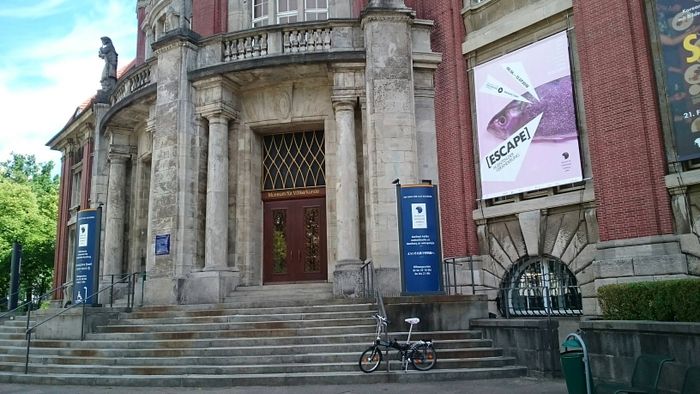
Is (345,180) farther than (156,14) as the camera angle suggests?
No

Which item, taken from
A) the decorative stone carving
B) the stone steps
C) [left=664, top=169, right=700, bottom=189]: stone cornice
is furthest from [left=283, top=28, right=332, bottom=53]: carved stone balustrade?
the stone steps

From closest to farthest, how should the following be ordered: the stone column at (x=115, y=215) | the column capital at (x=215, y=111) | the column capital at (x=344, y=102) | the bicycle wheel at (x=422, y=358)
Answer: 1. the bicycle wheel at (x=422, y=358)
2. the column capital at (x=344, y=102)
3. the column capital at (x=215, y=111)
4. the stone column at (x=115, y=215)

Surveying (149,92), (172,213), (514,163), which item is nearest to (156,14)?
(149,92)

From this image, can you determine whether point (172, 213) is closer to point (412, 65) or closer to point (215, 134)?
point (215, 134)

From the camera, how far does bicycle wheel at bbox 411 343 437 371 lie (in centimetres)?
1022

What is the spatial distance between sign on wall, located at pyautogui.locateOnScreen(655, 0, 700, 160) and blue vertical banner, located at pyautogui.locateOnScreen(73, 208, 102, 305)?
13.4m

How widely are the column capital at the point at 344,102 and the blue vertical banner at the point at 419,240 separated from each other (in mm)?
3916

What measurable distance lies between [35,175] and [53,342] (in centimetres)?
4446

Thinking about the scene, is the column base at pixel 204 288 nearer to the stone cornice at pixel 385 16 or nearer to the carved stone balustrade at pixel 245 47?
the carved stone balustrade at pixel 245 47

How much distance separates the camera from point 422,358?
403 inches

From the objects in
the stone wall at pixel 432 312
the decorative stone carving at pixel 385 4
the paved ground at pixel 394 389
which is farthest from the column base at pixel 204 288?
the decorative stone carving at pixel 385 4

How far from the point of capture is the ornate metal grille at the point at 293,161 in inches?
671

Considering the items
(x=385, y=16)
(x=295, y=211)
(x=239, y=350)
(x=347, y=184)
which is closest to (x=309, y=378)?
(x=239, y=350)

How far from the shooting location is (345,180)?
49.2ft
